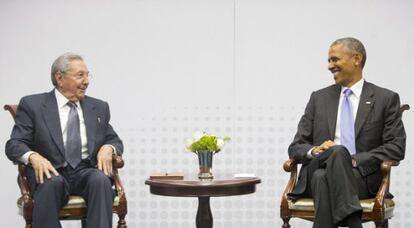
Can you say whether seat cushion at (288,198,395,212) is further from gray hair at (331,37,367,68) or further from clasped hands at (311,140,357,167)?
gray hair at (331,37,367,68)

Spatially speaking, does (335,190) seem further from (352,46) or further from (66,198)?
(66,198)

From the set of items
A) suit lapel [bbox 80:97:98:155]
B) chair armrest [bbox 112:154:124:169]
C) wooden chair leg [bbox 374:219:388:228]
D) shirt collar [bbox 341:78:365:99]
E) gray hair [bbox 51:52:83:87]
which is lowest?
wooden chair leg [bbox 374:219:388:228]

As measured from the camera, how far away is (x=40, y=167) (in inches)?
186

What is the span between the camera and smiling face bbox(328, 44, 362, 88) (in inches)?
202

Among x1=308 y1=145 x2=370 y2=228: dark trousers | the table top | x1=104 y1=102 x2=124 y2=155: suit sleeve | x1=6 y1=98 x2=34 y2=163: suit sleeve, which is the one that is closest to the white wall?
x1=104 y1=102 x2=124 y2=155: suit sleeve

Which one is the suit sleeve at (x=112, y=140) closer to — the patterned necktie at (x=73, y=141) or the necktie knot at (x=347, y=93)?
the patterned necktie at (x=73, y=141)

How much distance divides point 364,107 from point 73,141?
1.84 metres

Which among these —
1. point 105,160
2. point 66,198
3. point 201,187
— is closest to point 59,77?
point 105,160

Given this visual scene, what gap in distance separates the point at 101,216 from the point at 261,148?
2071 millimetres

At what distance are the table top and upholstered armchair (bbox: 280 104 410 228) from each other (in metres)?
0.27

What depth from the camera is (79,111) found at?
205 inches

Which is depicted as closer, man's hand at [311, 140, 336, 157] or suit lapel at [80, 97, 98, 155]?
man's hand at [311, 140, 336, 157]

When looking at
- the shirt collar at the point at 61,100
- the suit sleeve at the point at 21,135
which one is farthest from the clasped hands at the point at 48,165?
the shirt collar at the point at 61,100

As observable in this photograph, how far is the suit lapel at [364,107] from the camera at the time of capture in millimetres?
5059
